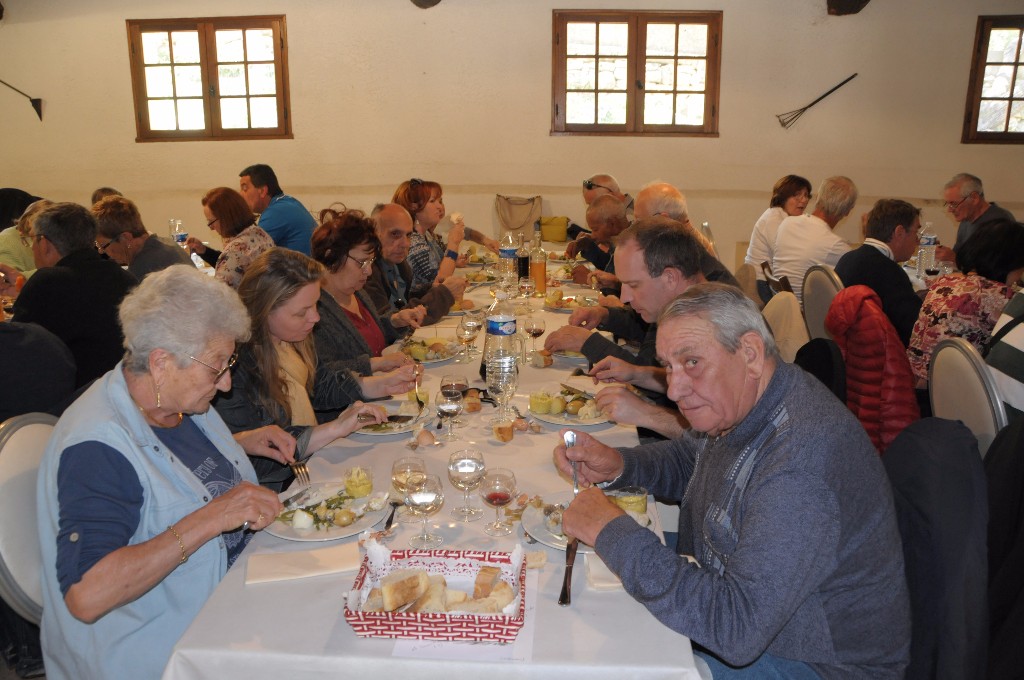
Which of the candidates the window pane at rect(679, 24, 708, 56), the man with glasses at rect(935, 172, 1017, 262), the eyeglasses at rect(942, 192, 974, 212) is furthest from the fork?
the window pane at rect(679, 24, 708, 56)

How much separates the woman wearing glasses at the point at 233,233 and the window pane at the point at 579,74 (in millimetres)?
3538

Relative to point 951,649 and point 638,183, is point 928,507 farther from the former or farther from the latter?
point 638,183

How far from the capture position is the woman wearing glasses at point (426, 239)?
209 inches

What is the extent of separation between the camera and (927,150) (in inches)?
301

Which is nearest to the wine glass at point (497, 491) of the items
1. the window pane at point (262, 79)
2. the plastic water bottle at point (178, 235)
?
the plastic water bottle at point (178, 235)

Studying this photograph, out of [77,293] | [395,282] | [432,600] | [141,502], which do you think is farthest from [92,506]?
[395,282]

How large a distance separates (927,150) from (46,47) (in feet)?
29.3

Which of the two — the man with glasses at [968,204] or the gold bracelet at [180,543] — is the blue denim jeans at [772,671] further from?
the man with glasses at [968,204]

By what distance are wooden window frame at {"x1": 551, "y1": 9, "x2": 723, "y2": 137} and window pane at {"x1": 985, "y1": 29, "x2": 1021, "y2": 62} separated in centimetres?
260

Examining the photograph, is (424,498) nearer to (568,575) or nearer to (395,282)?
(568,575)

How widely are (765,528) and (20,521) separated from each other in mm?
1583

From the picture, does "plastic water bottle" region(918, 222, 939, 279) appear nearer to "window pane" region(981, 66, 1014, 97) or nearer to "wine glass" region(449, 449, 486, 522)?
"window pane" region(981, 66, 1014, 97)

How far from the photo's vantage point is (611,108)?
7648 mm

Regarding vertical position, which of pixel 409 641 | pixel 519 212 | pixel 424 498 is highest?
pixel 519 212
